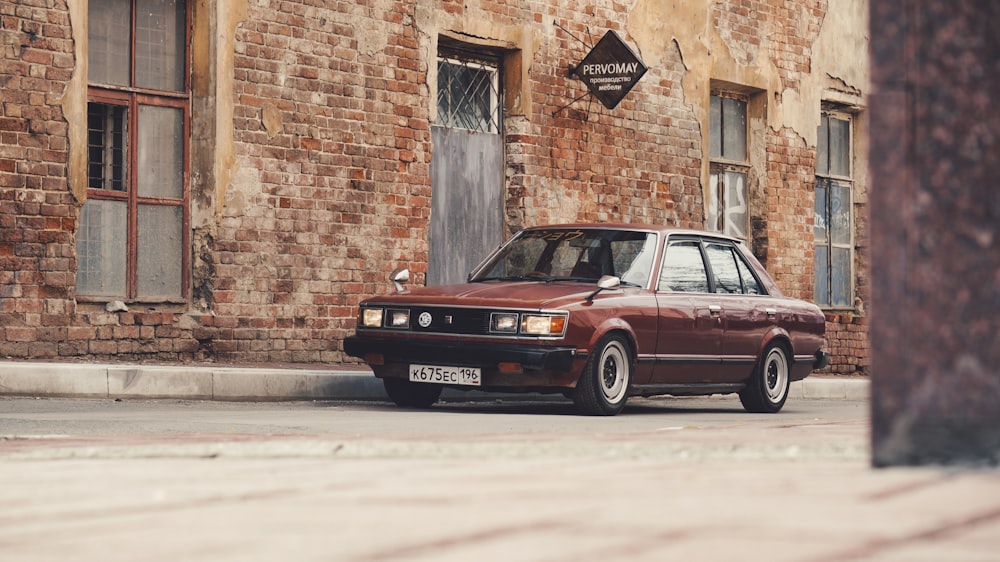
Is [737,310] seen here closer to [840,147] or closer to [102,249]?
[102,249]

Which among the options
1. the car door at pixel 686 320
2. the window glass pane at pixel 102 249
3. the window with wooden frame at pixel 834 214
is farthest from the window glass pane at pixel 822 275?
the window glass pane at pixel 102 249

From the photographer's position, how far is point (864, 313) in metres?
23.8

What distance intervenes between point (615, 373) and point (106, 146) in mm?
5338

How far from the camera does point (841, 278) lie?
76.6ft

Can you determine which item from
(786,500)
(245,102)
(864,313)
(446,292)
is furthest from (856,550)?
(864,313)

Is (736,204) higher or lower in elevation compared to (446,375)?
higher

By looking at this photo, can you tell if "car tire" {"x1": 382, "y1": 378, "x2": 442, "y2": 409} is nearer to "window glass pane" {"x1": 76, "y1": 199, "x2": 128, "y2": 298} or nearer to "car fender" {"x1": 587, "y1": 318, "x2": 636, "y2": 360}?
"car fender" {"x1": 587, "y1": 318, "x2": 636, "y2": 360}

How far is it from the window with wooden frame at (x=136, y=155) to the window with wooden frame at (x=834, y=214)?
11022 millimetres

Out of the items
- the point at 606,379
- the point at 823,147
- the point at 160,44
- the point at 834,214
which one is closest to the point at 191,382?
the point at 606,379

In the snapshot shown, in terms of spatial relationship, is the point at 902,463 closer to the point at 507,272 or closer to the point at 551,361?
the point at 551,361

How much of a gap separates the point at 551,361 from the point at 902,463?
718 cm

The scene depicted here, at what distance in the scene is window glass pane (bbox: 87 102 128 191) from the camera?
1399 cm

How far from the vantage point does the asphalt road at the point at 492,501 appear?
3215 millimetres

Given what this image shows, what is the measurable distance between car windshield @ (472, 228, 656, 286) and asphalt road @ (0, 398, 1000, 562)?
553cm
